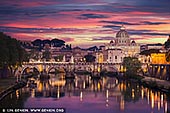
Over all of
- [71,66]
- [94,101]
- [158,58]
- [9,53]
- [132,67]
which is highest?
[9,53]

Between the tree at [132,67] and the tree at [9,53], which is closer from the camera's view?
the tree at [9,53]

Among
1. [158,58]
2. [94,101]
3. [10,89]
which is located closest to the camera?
[94,101]

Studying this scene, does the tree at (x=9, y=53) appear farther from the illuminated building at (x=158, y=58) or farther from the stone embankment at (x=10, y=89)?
the illuminated building at (x=158, y=58)

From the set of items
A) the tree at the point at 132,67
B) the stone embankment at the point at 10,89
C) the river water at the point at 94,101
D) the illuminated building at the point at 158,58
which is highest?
the illuminated building at the point at 158,58

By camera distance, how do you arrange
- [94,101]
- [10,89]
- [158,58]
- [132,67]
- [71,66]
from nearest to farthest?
[94,101] < [10,89] < [132,67] < [158,58] < [71,66]

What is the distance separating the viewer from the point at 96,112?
38062 mm

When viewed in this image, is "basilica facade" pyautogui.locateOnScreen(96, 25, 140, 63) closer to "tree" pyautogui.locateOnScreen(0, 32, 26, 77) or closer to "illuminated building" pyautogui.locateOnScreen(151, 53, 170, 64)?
"illuminated building" pyautogui.locateOnScreen(151, 53, 170, 64)

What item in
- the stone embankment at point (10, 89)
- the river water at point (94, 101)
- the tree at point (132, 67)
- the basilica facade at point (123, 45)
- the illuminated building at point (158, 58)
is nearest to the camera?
the river water at point (94, 101)

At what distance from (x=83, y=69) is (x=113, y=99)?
64.9 m

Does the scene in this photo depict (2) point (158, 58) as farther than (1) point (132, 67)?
Yes

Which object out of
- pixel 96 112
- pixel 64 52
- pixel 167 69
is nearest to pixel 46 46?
pixel 64 52

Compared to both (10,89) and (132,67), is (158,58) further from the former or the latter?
(10,89)

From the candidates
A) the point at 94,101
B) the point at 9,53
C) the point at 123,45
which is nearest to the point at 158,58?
the point at 9,53

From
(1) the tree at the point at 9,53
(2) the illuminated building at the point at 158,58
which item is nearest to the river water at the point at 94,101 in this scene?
(1) the tree at the point at 9,53
